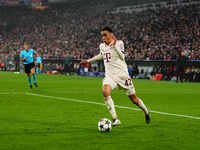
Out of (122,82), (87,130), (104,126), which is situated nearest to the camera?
(104,126)

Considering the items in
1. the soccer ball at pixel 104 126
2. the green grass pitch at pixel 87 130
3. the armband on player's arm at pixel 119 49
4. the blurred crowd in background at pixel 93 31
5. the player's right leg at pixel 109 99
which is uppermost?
the blurred crowd in background at pixel 93 31

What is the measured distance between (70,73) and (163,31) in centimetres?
1149

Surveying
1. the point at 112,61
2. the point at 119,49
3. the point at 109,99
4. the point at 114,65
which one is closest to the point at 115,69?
the point at 114,65

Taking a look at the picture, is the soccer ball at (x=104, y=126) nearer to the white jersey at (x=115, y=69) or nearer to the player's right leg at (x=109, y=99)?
the player's right leg at (x=109, y=99)

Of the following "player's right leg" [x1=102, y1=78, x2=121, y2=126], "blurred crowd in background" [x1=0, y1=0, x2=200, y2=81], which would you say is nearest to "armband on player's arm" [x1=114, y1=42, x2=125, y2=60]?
"player's right leg" [x1=102, y1=78, x2=121, y2=126]

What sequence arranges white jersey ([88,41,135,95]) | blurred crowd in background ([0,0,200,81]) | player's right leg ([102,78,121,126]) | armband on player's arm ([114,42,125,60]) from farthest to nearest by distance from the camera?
1. blurred crowd in background ([0,0,200,81])
2. white jersey ([88,41,135,95])
3. armband on player's arm ([114,42,125,60])
4. player's right leg ([102,78,121,126])

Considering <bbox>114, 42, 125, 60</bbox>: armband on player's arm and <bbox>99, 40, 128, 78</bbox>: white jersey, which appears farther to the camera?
<bbox>99, 40, 128, 78</bbox>: white jersey

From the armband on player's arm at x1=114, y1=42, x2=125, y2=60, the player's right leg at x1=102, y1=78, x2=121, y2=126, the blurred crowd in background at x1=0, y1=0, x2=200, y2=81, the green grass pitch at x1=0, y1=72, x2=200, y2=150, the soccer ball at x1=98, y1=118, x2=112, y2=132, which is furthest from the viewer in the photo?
the blurred crowd in background at x1=0, y1=0, x2=200, y2=81

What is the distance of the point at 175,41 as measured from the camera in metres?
42.2

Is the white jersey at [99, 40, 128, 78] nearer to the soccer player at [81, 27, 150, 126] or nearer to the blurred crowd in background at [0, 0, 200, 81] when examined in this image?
the soccer player at [81, 27, 150, 126]

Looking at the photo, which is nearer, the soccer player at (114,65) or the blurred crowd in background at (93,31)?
the soccer player at (114,65)

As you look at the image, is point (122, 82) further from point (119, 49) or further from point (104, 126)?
point (104, 126)

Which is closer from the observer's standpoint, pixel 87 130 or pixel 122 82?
pixel 87 130

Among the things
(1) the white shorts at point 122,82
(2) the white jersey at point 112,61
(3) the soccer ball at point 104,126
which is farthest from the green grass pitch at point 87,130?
(2) the white jersey at point 112,61
